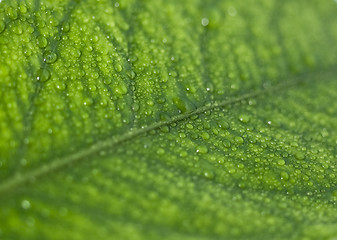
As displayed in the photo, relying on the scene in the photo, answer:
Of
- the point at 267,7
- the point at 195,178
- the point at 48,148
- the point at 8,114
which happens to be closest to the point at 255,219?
the point at 195,178

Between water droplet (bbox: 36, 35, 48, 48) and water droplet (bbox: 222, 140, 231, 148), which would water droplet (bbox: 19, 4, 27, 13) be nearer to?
water droplet (bbox: 36, 35, 48, 48)

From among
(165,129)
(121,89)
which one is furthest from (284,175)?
(121,89)

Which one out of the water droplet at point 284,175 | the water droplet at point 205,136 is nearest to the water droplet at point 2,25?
the water droplet at point 205,136

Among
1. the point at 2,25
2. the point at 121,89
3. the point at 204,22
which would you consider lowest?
the point at 121,89

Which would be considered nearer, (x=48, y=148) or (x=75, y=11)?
(x=48, y=148)

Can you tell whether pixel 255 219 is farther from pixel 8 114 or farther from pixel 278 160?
pixel 8 114

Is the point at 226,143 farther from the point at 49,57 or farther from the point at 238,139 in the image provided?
the point at 49,57

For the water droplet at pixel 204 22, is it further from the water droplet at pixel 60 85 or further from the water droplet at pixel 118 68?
the water droplet at pixel 60 85
